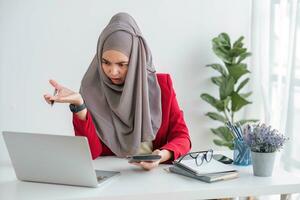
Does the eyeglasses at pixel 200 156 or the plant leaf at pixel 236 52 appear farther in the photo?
the plant leaf at pixel 236 52

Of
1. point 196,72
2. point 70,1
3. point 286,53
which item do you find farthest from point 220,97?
point 70,1

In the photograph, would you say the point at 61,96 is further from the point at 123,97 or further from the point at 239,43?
the point at 239,43

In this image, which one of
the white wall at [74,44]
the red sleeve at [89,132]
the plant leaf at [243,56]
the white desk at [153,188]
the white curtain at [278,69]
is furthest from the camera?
the plant leaf at [243,56]

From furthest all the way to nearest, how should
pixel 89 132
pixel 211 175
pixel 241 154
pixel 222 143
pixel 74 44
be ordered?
pixel 222 143
pixel 74 44
pixel 89 132
pixel 241 154
pixel 211 175

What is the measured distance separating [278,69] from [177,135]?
45.0 inches

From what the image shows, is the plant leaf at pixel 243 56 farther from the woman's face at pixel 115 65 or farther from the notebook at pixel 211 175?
the notebook at pixel 211 175

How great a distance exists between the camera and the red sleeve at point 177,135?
1.84m

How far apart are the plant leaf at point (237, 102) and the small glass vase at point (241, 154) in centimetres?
142

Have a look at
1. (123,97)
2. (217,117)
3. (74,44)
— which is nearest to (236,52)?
(217,117)

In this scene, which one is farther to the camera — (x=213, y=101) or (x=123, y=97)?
(x=213, y=101)

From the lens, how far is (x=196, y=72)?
3344 millimetres

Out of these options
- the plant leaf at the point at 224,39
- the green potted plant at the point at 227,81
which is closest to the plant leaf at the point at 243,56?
the green potted plant at the point at 227,81

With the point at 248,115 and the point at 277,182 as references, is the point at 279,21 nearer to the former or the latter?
the point at 248,115

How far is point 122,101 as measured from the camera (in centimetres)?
188
